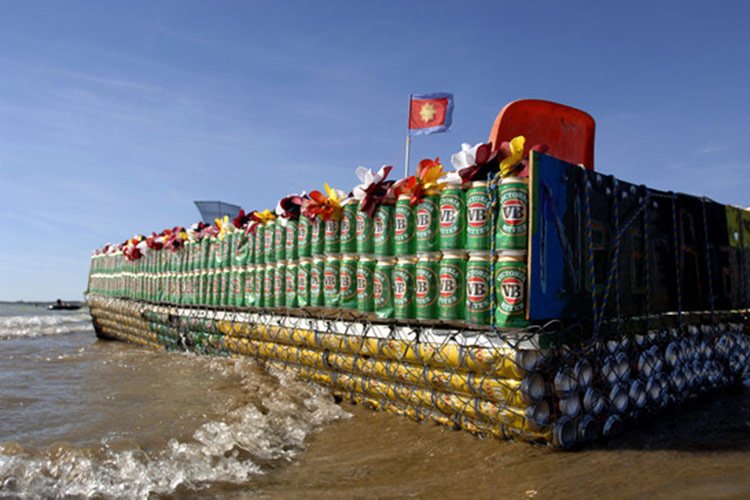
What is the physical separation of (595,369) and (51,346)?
15180 millimetres

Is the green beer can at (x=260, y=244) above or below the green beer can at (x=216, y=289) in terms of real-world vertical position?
above

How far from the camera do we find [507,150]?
465cm

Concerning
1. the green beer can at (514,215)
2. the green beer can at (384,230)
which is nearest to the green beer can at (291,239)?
the green beer can at (384,230)

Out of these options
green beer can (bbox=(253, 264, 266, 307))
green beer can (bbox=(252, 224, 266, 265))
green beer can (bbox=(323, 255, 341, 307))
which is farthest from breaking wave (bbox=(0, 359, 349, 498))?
green beer can (bbox=(252, 224, 266, 265))

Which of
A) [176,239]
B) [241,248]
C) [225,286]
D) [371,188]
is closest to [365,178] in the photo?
[371,188]

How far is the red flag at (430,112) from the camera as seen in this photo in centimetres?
927

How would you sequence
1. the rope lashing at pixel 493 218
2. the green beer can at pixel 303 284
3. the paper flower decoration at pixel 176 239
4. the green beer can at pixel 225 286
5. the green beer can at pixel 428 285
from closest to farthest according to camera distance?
the rope lashing at pixel 493 218 < the green beer can at pixel 428 285 < the green beer can at pixel 303 284 < the green beer can at pixel 225 286 < the paper flower decoration at pixel 176 239

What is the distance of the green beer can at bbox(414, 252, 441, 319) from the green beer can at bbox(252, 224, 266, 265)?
4.18 meters

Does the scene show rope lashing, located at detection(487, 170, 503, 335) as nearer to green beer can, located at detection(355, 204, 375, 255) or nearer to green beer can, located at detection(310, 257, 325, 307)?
green beer can, located at detection(355, 204, 375, 255)

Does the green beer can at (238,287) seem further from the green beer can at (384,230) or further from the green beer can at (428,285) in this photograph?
the green beer can at (428,285)

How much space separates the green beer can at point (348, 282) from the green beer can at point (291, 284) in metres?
1.32

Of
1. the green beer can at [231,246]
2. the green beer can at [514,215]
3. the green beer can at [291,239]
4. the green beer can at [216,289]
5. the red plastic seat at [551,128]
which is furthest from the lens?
the green beer can at [216,289]

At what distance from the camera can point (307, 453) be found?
475 cm

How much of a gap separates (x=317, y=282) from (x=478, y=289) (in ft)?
9.65
